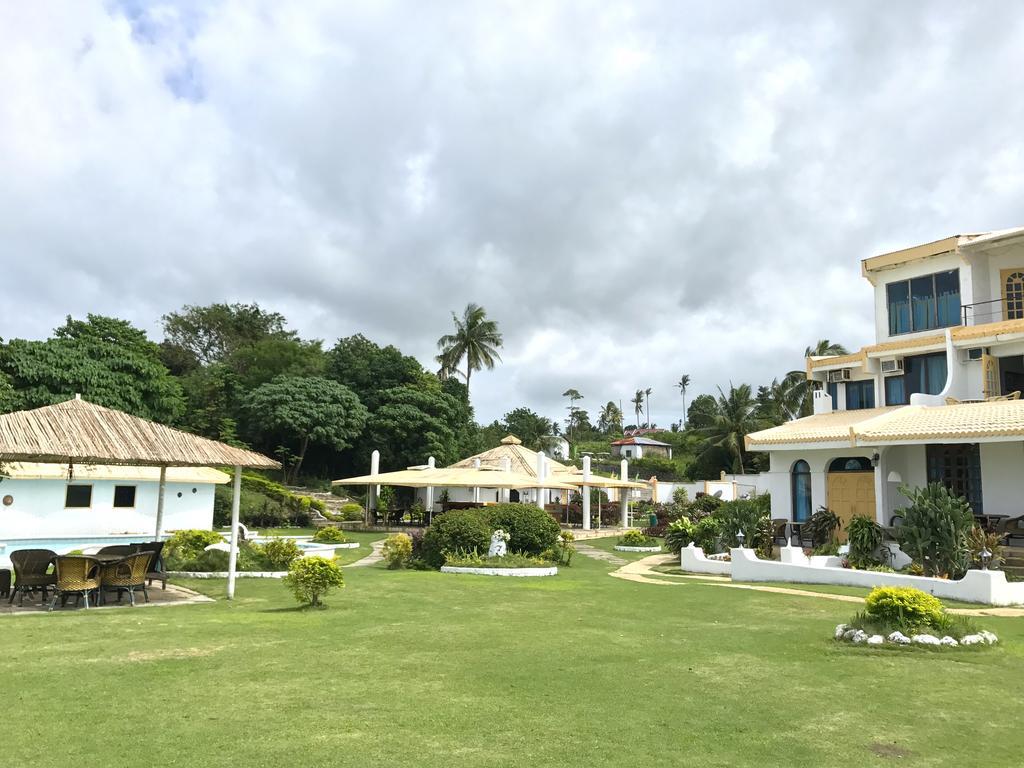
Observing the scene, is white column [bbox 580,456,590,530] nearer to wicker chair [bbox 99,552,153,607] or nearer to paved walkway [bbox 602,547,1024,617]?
paved walkway [bbox 602,547,1024,617]

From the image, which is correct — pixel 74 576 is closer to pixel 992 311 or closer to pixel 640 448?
pixel 992 311

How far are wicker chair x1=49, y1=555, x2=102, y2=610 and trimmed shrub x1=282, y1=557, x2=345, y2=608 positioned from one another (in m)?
2.86

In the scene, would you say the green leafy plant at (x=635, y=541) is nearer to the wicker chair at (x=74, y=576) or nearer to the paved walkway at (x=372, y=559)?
the paved walkway at (x=372, y=559)

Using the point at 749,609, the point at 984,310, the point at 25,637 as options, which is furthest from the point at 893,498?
the point at 25,637

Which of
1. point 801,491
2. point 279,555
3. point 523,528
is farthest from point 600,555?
point 279,555

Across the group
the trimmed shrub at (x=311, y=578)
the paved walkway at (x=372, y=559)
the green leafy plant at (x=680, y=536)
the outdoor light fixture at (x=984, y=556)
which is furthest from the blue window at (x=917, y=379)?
the trimmed shrub at (x=311, y=578)

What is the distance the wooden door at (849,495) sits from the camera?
19.6m

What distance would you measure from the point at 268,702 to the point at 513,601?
22.3 ft

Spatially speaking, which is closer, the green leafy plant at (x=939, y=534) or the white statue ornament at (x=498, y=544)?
the green leafy plant at (x=939, y=534)

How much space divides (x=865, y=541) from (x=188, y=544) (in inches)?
595

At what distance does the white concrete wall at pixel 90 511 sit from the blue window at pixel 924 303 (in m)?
25.2

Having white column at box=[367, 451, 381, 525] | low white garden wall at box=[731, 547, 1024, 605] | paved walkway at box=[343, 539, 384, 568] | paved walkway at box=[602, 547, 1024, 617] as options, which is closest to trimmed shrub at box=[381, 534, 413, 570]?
paved walkway at box=[343, 539, 384, 568]

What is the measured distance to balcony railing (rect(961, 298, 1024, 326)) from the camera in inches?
876

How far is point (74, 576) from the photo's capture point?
10570 millimetres
